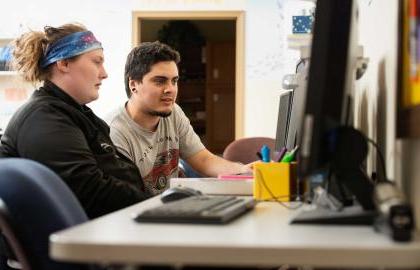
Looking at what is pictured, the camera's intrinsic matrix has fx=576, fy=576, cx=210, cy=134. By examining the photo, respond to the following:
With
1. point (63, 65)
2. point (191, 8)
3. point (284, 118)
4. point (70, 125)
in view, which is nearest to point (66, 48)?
point (63, 65)

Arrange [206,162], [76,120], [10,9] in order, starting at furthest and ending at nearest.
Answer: [10,9]
[206,162]
[76,120]

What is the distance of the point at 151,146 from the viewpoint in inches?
95.7

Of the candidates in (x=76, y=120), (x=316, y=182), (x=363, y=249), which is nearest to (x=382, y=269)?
(x=363, y=249)

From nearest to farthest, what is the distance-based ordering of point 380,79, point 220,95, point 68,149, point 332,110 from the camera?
1. point 332,110
2. point 380,79
3. point 68,149
4. point 220,95

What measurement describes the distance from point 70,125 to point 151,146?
2.47 feet

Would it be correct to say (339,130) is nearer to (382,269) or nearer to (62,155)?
(382,269)

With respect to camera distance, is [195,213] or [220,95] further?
[220,95]

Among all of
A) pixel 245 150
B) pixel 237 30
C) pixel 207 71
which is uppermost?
pixel 237 30

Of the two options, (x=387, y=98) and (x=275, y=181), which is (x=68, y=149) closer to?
(x=275, y=181)

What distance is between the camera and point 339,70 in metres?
0.93

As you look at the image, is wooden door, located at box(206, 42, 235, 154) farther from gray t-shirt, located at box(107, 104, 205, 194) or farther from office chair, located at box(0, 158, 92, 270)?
office chair, located at box(0, 158, 92, 270)

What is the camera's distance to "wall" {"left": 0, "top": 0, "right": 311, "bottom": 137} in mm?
4982

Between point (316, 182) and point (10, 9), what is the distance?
440 centimetres

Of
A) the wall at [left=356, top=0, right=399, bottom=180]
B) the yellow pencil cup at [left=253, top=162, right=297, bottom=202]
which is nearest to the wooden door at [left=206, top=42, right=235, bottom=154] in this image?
the wall at [left=356, top=0, right=399, bottom=180]
